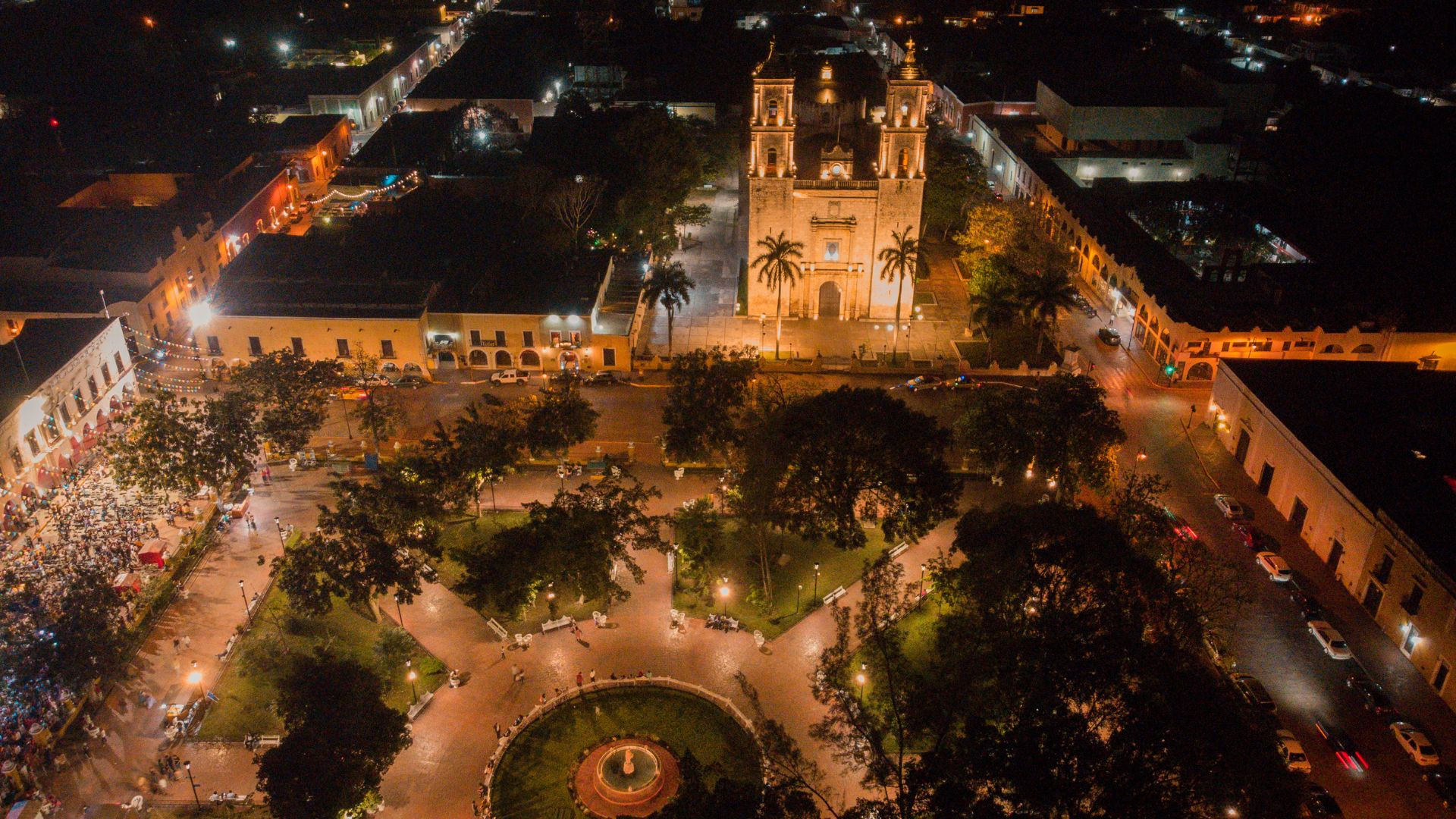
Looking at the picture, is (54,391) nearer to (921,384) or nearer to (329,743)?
(329,743)

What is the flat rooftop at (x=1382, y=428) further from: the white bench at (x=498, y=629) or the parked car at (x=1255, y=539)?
the white bench at (x=498, y=629)

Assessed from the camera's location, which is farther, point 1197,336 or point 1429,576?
point 1197,336

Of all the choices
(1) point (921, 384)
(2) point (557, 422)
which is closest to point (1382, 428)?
(1) point (921, 384)

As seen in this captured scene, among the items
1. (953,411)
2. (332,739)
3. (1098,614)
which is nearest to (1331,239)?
(953,411)

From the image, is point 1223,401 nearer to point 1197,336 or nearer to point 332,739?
point 1197,336

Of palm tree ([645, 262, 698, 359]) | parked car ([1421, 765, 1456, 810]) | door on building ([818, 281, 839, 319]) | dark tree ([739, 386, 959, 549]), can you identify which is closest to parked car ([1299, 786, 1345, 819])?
parked car ([1421, 765, 1456, 810])

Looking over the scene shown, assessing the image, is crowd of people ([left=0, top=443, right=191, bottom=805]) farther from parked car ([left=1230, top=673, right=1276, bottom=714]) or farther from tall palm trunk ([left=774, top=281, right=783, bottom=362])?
parked car ([left=1230, top=673, right=1276, bottom=714])

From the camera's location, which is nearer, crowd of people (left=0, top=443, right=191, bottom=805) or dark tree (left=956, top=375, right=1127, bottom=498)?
crowd of people (left=0, top=443, right=191, bottom=805)
